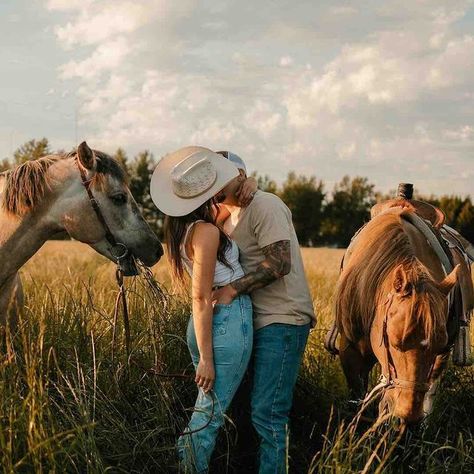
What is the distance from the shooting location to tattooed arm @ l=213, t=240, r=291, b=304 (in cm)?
342

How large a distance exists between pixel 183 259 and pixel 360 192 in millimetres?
64097

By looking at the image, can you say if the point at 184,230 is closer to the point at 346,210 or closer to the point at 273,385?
the point at 273,385

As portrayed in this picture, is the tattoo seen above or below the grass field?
above

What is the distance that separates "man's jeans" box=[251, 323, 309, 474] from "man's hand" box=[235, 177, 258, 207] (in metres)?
0.71

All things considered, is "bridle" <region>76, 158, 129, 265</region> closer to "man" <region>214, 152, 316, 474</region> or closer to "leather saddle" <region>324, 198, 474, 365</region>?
"man" <region>214, 152, 316, 474</region>

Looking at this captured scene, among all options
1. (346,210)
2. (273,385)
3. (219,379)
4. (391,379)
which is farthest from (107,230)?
(346,210)

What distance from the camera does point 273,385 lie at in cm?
355

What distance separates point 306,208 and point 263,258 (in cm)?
6175

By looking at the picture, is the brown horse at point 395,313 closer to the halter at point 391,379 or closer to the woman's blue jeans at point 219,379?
the halter at point 391,379

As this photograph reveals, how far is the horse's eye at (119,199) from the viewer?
14.8 feet

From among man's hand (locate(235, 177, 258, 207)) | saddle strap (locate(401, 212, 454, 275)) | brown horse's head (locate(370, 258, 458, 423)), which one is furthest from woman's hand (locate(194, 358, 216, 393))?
saddle strap (locate(401, 212, 454, 275))

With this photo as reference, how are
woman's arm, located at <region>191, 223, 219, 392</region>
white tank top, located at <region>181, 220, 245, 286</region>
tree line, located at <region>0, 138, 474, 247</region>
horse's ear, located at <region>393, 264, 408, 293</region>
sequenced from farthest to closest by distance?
tree line, located at <region>0, 138, 474, 247</region> < horse's ear, located at <region>393, 264, 408, 293</region> < white tank top, located at <region>181, 220, 245, 286</region> < woman's arm, located at <region>191, 223, 219, 392</region>

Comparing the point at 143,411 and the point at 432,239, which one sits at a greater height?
the point at 432,239

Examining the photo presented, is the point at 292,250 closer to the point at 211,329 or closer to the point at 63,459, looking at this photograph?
the point at 211,329
